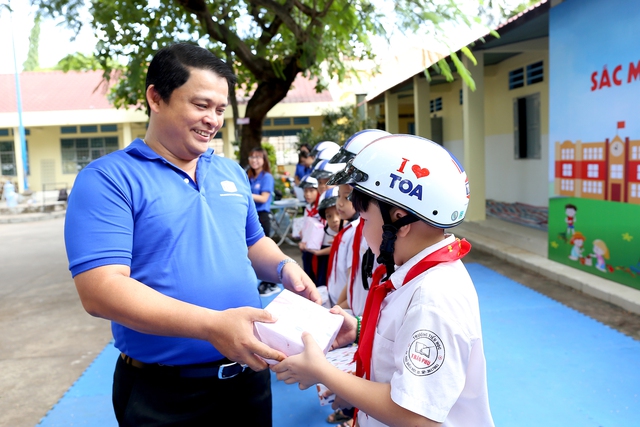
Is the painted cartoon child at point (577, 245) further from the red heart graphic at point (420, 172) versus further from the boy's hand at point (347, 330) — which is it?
the red heart graphic at point (420, 172)

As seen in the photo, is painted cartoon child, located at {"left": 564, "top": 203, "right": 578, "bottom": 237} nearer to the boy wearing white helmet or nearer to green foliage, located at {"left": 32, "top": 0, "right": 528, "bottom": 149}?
green foliage, located at {"left": 32, "top": 0, "right": 528, "bottom": 149}

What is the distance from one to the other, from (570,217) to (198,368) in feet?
22.4

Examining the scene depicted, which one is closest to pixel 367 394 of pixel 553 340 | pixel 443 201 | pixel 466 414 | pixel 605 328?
pixel 466 414

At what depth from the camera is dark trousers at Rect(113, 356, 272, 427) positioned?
1895mm

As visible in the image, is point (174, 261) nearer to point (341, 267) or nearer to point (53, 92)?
point (341, 267)

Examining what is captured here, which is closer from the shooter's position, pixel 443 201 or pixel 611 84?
pixel 443 201

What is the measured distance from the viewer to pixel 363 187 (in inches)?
66.9

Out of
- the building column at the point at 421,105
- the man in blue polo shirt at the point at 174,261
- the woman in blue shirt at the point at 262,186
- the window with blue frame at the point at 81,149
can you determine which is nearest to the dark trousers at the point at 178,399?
the man in blue polo shirt at the point at 174,261

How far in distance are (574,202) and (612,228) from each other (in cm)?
85

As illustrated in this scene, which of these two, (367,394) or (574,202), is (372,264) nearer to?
(367,394)

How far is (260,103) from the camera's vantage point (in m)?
9.92

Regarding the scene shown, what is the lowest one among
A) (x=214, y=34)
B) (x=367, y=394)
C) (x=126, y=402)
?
(x=126, y=402)

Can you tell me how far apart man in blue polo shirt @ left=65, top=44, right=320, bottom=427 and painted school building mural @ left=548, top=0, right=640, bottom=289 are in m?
5.53

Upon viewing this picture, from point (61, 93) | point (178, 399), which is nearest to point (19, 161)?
point (61, 93)
